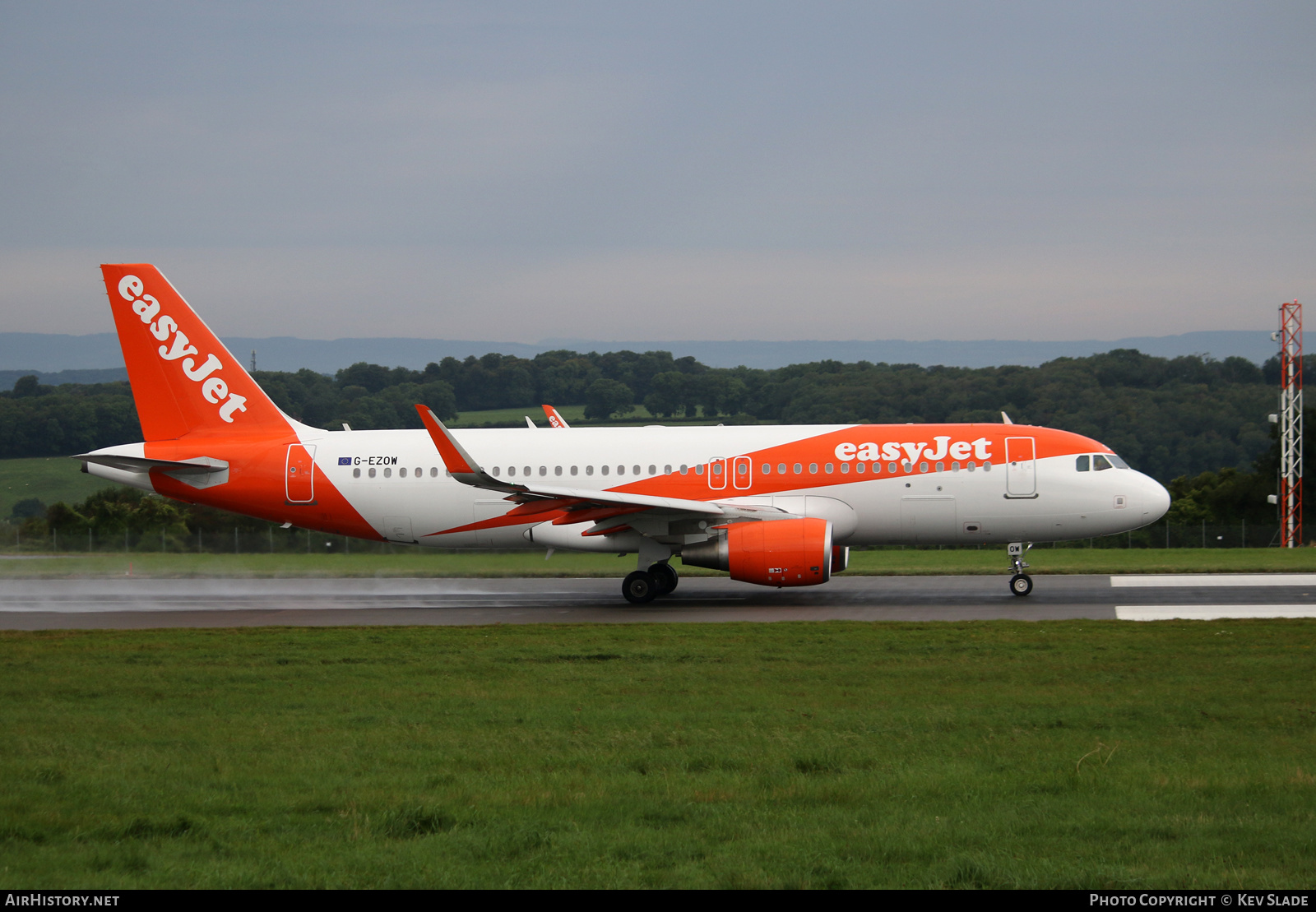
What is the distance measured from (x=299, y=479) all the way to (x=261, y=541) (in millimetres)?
15789

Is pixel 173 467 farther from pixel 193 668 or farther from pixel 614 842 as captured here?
pixel 614 842

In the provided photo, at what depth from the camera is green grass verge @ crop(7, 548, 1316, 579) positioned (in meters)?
30.8

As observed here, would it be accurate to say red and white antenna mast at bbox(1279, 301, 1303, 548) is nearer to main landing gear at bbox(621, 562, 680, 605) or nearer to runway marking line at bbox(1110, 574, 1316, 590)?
runway marking line at bbox(1110, 574, 1316, 590)

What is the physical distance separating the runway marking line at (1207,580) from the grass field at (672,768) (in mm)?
11309

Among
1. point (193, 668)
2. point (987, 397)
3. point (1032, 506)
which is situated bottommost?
point (193, 668)

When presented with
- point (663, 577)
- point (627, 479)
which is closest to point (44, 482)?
point (627, 479)

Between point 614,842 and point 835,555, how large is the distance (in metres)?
16.3

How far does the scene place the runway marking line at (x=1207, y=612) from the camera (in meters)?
19.2

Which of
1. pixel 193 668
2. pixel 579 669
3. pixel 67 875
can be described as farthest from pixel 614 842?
pixel 193 668

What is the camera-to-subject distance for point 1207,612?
2017 cm

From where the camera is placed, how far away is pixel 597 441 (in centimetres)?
2459

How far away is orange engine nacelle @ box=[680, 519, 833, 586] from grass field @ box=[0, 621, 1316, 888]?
5831 millimetres

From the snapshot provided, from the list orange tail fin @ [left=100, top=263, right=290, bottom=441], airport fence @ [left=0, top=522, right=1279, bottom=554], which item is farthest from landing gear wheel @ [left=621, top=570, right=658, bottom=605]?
airport fence @ [left=0, top=522, right=1279, bottom=554]
